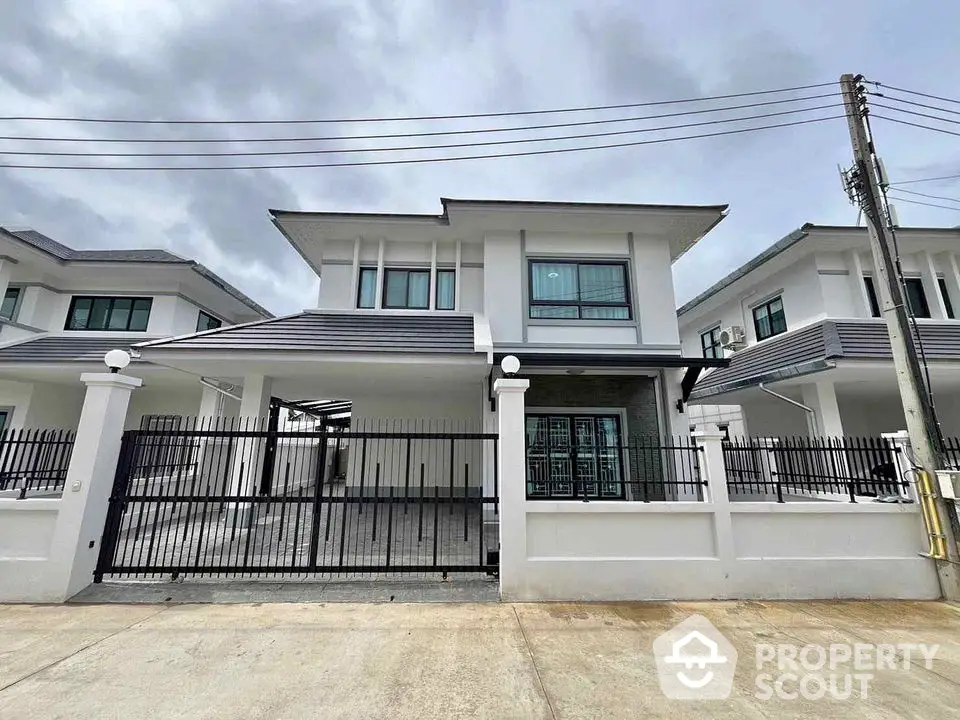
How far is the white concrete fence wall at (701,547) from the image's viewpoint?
4.27 meters

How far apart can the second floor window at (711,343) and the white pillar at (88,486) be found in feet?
46.1

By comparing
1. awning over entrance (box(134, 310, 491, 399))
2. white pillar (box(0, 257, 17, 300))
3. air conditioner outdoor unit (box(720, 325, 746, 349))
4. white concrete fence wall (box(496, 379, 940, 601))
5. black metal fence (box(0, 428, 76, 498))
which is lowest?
white concrete fence wall (box(496, 379, 940, 601))

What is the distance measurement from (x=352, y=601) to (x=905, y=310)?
7.27m

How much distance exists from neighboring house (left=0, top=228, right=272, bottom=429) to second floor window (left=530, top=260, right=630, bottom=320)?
826cm

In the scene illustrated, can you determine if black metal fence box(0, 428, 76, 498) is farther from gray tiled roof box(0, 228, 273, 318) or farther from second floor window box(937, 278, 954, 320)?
second floor window box(937, 278, 954, 320)

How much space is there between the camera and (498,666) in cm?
295

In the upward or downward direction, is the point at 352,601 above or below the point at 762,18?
below

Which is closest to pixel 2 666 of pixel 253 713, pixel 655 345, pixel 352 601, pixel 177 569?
pixel 177 569

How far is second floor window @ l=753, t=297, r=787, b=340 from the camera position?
1009 centimetres

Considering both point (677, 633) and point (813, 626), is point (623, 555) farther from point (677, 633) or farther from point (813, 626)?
point (813, 626)

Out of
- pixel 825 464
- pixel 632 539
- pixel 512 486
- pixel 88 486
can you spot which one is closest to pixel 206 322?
pixel 88 486

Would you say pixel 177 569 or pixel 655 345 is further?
pixel 655 345

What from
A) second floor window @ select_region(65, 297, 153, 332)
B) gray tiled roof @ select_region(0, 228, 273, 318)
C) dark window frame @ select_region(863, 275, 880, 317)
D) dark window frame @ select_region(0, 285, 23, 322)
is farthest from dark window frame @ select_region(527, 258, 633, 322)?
dark window frame @ select_region(0, 285, 23, 322)

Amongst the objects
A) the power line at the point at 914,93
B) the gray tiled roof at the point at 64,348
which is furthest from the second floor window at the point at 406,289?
the power line at the point at 914,93
